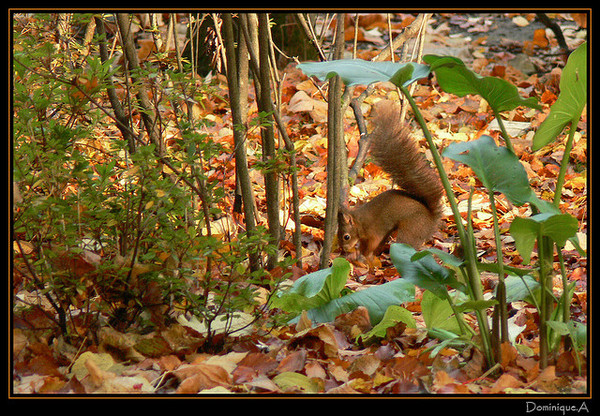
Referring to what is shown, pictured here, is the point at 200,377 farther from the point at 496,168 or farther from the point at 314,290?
the point at 496,168

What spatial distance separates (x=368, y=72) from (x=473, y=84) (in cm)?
31

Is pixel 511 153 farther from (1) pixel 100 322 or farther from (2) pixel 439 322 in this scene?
(1) pixel 100 322

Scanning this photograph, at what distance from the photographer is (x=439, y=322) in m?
2.34

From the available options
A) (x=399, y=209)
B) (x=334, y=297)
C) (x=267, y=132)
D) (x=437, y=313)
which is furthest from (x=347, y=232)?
(x=437, y=313)

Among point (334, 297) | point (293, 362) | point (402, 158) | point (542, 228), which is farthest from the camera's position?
point (402, 158)

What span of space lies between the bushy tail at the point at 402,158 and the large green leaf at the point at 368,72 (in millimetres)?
1901

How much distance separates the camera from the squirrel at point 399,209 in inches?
161

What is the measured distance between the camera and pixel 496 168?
1967mm

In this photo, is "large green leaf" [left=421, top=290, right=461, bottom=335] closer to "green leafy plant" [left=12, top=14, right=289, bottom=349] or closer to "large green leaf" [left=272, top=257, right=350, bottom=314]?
"large green leaf" [left=272, top=257, right=350, bottom=314]

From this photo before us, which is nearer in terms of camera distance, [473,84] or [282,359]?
[473,84]

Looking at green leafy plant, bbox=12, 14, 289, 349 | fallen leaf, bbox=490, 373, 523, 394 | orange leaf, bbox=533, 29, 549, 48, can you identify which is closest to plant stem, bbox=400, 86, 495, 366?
fallen leaf, bbox=490, 373, 523, 394

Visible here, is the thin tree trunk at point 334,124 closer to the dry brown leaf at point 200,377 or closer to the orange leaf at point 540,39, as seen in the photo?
the dry brown leaf at point 200,377
